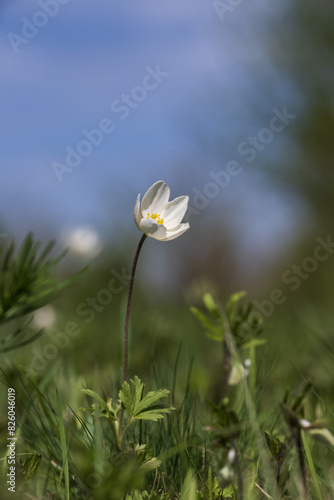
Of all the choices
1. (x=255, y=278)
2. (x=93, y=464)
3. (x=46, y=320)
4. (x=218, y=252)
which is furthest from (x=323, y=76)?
(x=93, y=464)

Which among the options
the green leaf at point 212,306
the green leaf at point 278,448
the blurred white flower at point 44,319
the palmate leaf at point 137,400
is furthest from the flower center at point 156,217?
the blurred white flower at point 44,319

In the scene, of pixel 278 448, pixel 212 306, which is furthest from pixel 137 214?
pixel 278 448

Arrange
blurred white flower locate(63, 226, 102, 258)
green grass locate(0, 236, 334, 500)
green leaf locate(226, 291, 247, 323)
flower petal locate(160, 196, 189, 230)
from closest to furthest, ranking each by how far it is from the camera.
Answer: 1. green grass locate(0, 236, 334, 500)
2. flower petal locate(160, 196, 189, 230)
3. green leaf locate(226, 291, 247, 323)
4. blurred white flower locate(63, 226, 102, 258)

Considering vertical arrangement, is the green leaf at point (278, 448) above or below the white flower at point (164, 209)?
below

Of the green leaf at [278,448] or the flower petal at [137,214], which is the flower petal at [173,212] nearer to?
the flower petal at [137,214]

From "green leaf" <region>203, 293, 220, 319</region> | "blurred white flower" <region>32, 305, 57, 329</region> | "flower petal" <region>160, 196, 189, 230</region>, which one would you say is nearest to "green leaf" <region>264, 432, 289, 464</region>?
"green leaf" <region>203, 293, 220, 319</region>

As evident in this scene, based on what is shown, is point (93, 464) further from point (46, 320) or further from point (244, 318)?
point (46, 320)

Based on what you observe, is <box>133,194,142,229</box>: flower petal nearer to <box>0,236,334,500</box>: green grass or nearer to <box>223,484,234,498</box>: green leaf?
<box>0,236,334,500</box>: green grass
